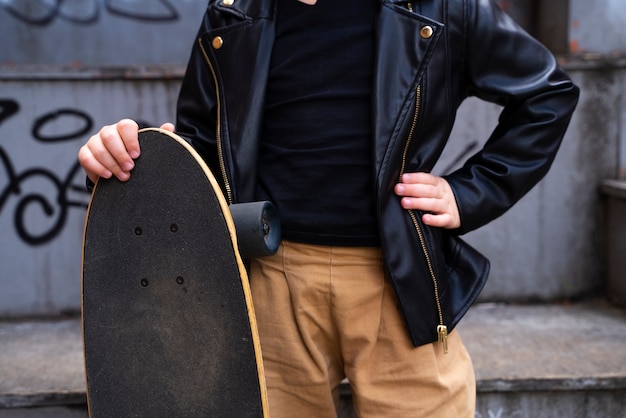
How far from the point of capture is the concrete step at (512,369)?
2215 millimetres

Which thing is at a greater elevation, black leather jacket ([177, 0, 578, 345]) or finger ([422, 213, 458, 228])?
black leather jacket ([177, 0, 578, 345])

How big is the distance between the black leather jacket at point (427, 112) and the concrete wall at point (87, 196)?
1755mm

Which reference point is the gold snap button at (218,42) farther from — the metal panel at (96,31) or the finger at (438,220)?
the metal panel at (96,31)

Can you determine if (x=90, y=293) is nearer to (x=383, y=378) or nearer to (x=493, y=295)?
(x=383, y=378)

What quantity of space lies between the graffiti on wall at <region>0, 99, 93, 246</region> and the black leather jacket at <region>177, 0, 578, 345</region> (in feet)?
6.09

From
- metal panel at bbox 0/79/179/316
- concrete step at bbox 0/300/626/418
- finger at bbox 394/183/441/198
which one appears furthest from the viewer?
metal panel at bbox 0/79/179/316

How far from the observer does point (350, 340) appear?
1.33m

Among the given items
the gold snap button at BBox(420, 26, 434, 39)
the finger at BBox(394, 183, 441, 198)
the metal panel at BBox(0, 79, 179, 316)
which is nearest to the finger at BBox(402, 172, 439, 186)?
the finger at BBox(394, 183, 441, 198)

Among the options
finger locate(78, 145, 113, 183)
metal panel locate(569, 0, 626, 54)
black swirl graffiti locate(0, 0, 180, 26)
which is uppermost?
black swirl graffiti locate(0, 0, 180, 26)

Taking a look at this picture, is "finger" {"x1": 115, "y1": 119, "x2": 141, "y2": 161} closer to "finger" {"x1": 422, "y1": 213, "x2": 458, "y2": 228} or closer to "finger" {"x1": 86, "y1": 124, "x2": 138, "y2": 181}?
"finger" {"x1": 86, "y1": 124, "x2": 138, "y2": 181}

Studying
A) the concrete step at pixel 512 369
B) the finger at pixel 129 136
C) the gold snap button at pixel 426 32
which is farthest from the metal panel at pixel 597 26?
the finger at pixel 129 136

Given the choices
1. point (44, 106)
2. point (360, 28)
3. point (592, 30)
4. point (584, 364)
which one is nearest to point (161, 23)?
point (44, 106)

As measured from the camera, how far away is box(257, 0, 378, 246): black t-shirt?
1.31m

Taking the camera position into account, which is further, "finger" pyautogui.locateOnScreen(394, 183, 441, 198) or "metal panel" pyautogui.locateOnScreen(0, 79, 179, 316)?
"metal panel" pyautogui.locateOnScreen(0, 79, 179, 316)
